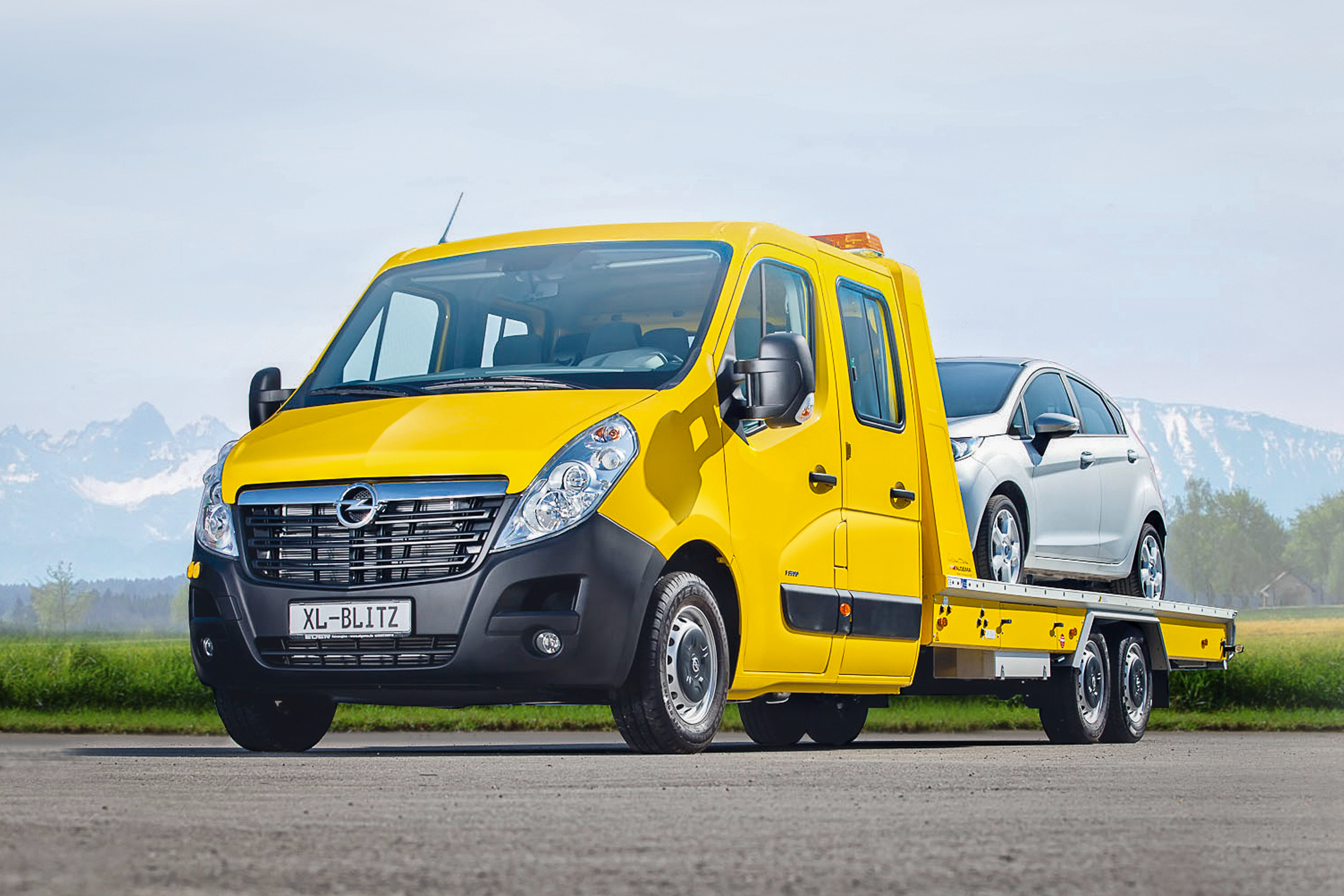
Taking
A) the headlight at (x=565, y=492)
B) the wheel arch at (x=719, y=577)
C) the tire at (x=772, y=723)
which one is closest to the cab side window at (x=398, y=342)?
the headlight at (x=565, y=492)

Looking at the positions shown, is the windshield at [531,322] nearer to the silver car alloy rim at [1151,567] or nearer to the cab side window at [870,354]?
the cab side window at [870,354]

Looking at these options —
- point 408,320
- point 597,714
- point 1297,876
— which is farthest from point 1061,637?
point 597,714

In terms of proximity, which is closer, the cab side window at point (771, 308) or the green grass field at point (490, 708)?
the cab side window at point (771, 308)

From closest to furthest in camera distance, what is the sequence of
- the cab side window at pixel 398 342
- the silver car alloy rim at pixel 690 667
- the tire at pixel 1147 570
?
the silver car alloy rim at pixel 690 667 → the cab side window at pixel 398 342 → the tire at pixel 1147 570

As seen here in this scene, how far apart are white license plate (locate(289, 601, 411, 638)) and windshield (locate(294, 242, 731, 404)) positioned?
1.25 meters

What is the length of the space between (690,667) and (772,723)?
4.66m

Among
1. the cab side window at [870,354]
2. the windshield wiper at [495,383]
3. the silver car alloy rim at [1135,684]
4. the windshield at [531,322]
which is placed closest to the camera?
the windshield wiper at [495,383]

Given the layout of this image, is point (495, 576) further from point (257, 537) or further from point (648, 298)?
point (648, 298)

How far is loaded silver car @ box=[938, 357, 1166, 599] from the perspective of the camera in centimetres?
1180

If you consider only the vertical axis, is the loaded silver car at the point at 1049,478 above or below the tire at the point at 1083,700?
above

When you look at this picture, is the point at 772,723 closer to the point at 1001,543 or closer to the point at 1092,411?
the point at 1001,543

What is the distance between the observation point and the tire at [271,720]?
9.73 m

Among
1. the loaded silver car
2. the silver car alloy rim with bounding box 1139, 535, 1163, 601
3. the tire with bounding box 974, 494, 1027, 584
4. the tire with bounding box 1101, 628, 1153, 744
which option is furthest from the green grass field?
the tire with bounding box 974, 494, 1027, 584

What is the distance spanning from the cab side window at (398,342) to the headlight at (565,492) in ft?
5.72
